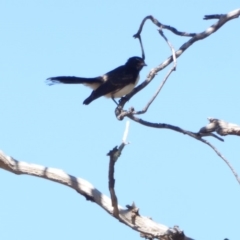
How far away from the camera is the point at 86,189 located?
4676 mm

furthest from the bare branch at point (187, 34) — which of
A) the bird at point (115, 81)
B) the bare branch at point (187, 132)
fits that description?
the bird at point (115, 81)

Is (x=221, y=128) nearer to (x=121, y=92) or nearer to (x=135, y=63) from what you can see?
(x=121, y=92)

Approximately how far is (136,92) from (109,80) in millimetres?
3738

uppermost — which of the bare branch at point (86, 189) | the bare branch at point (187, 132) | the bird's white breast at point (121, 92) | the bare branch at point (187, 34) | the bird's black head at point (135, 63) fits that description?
the bird's black head at point (135, 63)

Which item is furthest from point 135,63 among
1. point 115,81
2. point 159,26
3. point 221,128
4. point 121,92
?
point 221,128

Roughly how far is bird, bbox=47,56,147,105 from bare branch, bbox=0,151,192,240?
3466 millimetres

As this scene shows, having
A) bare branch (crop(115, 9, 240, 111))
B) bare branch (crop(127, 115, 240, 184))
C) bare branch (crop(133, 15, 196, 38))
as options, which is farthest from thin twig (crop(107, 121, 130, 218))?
bare branch (crop(133, 15, 196, 38))

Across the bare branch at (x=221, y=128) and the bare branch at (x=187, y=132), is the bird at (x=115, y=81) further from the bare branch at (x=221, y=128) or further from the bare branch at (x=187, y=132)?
the bare branch at (x=221, y=128)

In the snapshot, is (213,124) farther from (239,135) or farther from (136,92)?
(136,92)

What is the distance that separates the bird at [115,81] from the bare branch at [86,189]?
3466 millimetres

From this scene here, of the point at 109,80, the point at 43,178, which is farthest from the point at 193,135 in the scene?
the point at 109,80

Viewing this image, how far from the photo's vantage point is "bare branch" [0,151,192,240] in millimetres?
4586

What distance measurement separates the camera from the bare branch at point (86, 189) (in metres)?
4.59

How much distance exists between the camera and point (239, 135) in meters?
4.46
